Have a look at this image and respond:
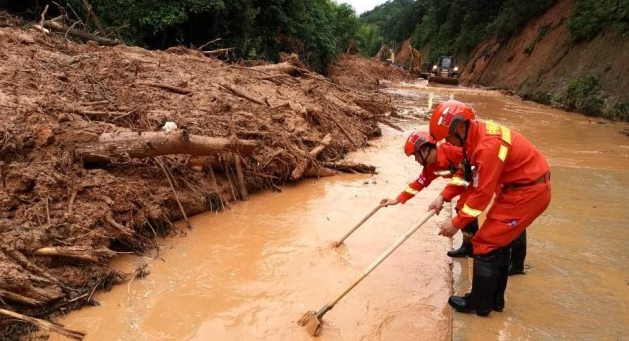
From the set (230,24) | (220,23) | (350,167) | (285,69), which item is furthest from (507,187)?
(230,24)

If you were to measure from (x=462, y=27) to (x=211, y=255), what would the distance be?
3927 centimetres

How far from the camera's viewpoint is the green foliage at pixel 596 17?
16.3 metres

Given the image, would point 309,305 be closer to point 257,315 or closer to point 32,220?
point 257,315

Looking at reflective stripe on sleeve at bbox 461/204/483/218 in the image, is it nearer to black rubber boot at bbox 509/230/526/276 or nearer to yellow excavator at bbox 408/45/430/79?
black rubber boot at bbox 509/230/526/276

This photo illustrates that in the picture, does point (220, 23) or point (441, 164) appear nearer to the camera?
point (441, 164)

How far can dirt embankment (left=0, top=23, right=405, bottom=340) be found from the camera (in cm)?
366

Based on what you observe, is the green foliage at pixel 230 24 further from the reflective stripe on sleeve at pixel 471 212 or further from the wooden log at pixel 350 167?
the reflective stripe on sleeve at pixel 471 212

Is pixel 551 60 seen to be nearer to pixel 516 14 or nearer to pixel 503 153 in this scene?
pixel 516 14

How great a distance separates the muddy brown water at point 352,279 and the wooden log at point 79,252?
275mm

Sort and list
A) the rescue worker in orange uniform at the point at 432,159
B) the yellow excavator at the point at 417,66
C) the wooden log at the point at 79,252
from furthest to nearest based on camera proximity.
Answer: the yellow excavator at the point at 417,66 → the rescue worker in orange uniform at the point at 432,159 → the wooden log at the point at 79,252

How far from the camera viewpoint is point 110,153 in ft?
15.6

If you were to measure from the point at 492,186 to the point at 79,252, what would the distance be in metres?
3.42

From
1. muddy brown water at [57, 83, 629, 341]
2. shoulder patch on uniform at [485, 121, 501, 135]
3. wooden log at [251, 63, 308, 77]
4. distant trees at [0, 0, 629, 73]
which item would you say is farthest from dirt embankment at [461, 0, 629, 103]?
shoulder patch on uniform at [485, 121, 501, 135]

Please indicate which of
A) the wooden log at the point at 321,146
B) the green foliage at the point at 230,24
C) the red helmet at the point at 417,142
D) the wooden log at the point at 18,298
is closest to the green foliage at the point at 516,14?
the green foliage at the point at 230,24
